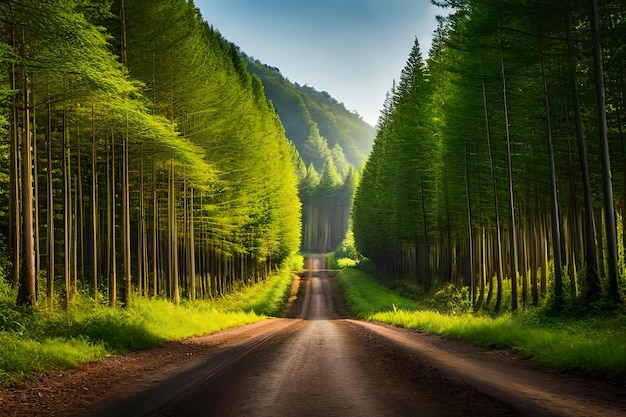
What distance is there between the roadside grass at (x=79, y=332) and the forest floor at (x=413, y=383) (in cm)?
40

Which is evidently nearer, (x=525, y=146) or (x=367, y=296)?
(x=525, y=146)

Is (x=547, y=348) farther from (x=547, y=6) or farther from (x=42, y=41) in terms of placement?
(x=42, y=41)

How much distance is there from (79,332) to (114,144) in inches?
351

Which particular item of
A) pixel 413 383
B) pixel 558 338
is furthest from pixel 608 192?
pixel 413 383

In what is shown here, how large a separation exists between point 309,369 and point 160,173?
19228 mm

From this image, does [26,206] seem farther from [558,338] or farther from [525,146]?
[525,146]

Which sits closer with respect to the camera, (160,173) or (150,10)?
(150,10)

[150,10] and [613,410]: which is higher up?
[150,10]

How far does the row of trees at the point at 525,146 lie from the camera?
15.6m

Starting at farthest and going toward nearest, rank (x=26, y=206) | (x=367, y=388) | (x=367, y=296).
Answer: (x=367, y=296) → (x=26, y=206) → (x=367, y=388)

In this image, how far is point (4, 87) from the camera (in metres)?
12.9

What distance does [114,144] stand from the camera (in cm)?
1909

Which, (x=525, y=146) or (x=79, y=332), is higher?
(x=525, y=146)

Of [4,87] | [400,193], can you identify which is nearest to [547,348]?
[4,87]
